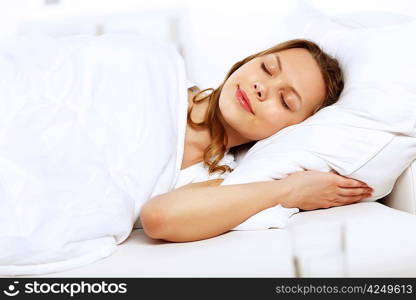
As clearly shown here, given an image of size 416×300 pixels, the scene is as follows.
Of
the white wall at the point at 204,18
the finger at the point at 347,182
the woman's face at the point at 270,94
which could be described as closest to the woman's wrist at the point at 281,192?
the finger at the point at 347,182

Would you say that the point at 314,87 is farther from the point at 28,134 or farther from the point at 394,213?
the point at 28,134

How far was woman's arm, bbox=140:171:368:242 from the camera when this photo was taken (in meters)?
1.25

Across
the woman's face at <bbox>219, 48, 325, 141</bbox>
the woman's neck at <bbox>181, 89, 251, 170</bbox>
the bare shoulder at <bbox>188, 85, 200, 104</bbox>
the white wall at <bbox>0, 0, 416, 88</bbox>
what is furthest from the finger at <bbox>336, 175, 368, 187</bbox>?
the white wall at <bbox>0, 0, 416, 88</bbox>

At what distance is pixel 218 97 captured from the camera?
1.67 metres

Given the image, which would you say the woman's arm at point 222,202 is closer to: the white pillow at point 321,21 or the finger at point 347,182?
the finger at point 347,182

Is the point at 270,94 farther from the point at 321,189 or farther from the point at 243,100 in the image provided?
the point at 321,189

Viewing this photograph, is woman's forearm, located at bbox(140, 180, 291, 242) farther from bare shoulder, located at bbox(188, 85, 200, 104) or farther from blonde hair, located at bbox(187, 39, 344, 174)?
bare shoulder, located at bbox(188, 85, 200, 104)

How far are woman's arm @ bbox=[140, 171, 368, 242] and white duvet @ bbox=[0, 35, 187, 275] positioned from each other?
84mm

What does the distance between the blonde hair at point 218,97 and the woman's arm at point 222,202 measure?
295mm

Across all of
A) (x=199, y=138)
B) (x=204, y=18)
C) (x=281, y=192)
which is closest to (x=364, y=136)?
(x=281, y=192)

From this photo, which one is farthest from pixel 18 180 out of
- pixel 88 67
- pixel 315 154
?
pixel 315 154

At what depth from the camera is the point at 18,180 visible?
1204mm

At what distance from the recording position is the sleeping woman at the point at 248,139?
1.26 meters

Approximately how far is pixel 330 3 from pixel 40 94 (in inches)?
62.2
